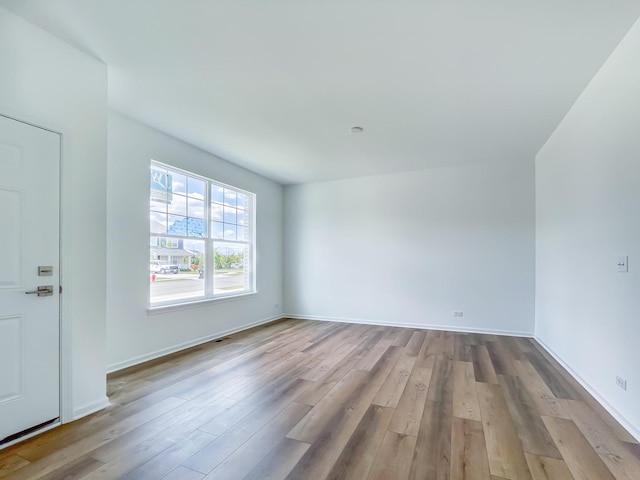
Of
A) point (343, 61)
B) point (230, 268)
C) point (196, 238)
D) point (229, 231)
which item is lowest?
point (230, 268)

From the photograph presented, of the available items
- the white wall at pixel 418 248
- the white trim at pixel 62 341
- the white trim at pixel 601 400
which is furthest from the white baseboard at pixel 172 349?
the white trim at pixel 601 400

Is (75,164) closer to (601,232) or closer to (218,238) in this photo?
(218,238)

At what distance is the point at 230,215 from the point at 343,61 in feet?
Result: 10.9

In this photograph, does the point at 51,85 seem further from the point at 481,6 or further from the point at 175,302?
the point at 481,6

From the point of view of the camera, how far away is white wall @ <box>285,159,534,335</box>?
496cm

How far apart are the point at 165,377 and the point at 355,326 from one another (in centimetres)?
324

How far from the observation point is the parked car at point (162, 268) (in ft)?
12.5

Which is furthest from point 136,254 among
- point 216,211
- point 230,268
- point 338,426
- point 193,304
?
point 338,426

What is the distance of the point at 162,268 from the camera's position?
3.96 m

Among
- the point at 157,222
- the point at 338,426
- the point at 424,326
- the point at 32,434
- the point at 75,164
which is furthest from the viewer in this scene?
the point at 424,326

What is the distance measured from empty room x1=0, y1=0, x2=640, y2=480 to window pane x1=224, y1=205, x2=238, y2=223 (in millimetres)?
298

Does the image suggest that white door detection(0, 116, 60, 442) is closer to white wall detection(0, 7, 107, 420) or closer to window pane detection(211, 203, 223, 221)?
white wall detection(0, 7, 107, 420)

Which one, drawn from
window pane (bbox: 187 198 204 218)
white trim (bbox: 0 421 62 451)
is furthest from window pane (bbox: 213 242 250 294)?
white trim (bbox: 0 421 62 451)

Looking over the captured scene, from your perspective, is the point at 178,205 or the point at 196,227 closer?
the point at 178,205
